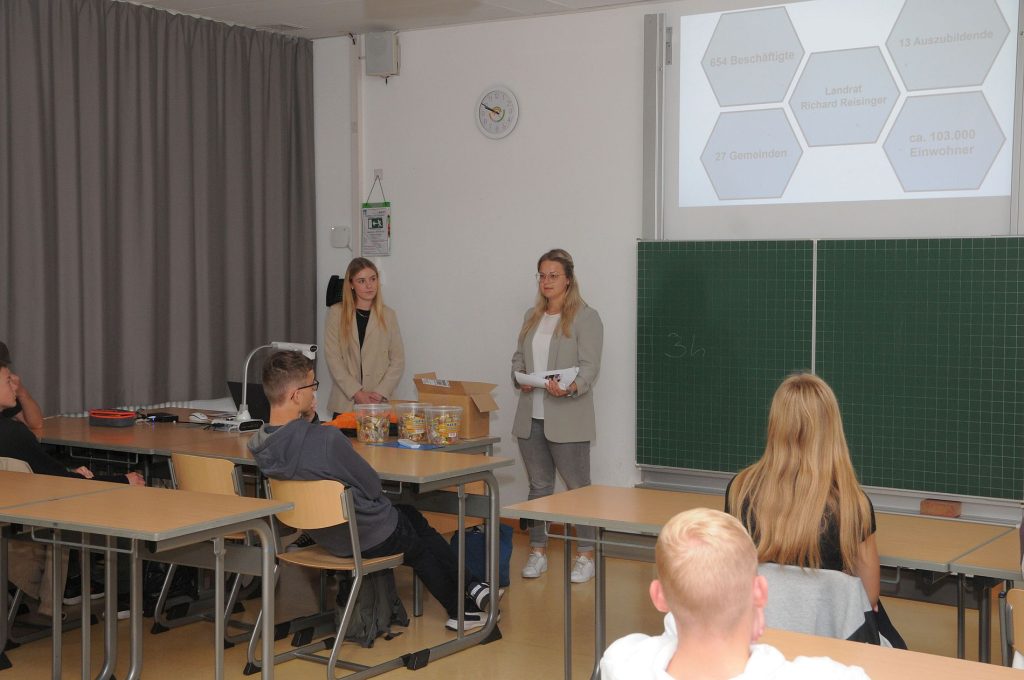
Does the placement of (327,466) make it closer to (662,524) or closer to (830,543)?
(662,524)

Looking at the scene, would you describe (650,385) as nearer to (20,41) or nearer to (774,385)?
(774,385)

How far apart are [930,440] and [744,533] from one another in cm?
375

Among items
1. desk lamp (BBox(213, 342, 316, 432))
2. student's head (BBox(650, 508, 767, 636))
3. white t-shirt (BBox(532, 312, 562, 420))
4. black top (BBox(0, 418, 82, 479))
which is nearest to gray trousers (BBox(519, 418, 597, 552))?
white t-shirt (BBox(532, 312, 562, 420))

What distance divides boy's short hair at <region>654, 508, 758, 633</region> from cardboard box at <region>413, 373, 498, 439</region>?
3.48 m

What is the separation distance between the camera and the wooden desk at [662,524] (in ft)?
10.1

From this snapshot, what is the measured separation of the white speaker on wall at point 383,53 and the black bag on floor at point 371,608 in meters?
3.46

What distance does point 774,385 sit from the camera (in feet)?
17.9

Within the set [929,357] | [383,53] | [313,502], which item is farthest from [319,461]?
[383,53]

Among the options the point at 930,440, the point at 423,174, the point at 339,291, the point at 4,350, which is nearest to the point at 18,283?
the point at 4,350

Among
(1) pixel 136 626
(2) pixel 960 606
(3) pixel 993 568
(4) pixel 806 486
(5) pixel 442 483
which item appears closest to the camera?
(4) pixel 806 486

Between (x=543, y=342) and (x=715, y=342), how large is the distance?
2.93 ft

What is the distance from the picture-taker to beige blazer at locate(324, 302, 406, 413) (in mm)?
5883

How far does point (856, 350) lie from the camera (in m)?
5.26

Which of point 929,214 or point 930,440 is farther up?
point 929,214
